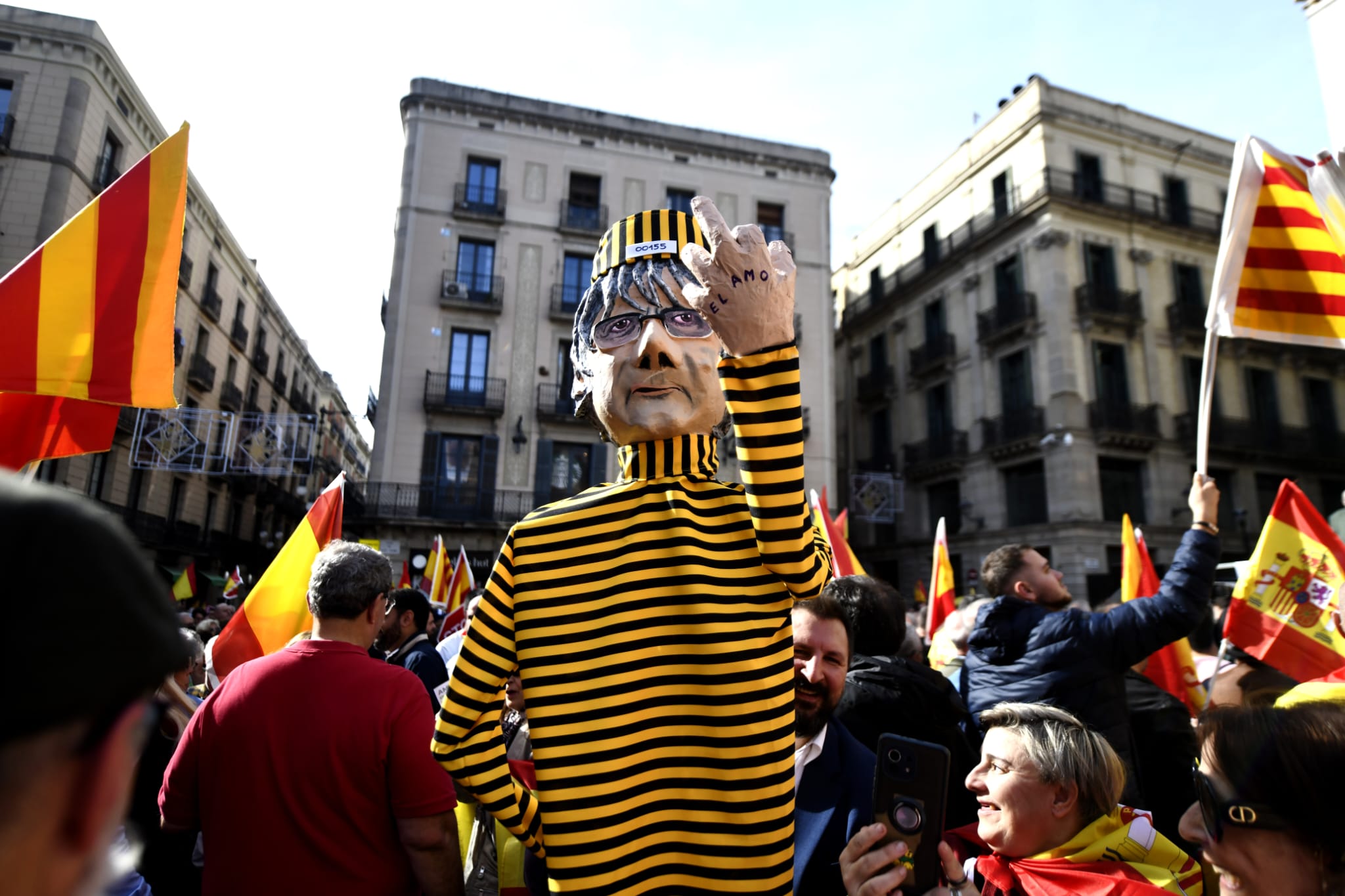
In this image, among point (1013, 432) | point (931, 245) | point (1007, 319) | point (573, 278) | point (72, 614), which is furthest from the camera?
point (931, 245)

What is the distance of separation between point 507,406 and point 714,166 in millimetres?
9472

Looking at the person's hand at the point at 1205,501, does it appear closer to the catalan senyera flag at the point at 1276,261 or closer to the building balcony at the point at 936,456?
the catalan senyera flag at the point at 1276,261

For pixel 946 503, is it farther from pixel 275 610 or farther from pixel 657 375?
pixel 657 375

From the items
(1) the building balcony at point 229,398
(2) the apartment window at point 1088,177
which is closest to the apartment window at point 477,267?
(1) the building balcony at point 229,398

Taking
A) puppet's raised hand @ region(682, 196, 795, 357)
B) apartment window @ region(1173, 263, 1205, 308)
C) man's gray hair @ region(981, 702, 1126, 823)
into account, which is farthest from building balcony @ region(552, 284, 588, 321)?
puppet's raised hand @ region(682, 196, 795, 357)

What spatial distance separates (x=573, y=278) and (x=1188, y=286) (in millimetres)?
17468

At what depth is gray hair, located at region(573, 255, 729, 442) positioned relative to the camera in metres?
1.87

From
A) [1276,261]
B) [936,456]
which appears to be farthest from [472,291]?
[1276,261]

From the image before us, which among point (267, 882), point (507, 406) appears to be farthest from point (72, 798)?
point (507, 406)

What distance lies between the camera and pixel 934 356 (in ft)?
76.5

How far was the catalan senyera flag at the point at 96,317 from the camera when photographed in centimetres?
286

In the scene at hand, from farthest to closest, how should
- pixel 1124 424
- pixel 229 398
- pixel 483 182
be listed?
pixel 229 398, pixel 483 182, pixel 1124 424

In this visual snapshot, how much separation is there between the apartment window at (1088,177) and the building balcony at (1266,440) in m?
6.44

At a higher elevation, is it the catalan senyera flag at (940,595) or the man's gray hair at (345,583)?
the man's gray hair at (345,583)
